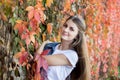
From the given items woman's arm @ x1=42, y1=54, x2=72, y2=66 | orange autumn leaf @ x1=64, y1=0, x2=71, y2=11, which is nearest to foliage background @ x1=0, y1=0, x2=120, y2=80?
orange autumn leaf @ x1=64, y1=0, x2=71, y2=11

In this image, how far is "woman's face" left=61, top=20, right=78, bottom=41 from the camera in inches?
104

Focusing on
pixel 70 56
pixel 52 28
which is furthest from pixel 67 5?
pixel 70 56

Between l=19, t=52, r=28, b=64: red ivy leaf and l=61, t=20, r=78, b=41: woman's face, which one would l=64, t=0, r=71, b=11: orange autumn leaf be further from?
l=19, t=52, r=28, b=64: red ivy leaf

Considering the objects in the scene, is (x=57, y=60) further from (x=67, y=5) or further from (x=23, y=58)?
(x=67, y=5)

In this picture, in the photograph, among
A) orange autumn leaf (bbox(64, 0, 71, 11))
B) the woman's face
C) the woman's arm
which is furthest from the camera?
orange autumn leaf (bbox(64, 0, 71, 11))

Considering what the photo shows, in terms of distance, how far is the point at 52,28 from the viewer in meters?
3.39

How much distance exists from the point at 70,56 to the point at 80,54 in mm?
118

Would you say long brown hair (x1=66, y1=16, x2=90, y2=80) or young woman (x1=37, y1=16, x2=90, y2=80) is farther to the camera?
long brown hair (x1=66, y1=16, x2=90, y2=80)

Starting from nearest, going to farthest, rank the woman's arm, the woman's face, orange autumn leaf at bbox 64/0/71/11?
1. the woman's arm
2. the woman's face
3. orange autumn leaf at bbox 64/0/71/11

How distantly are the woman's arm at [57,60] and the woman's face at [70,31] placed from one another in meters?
0.17

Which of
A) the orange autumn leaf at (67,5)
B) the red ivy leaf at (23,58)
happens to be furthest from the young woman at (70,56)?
the orange autumn leaf at (67,5)

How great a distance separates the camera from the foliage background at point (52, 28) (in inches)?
102

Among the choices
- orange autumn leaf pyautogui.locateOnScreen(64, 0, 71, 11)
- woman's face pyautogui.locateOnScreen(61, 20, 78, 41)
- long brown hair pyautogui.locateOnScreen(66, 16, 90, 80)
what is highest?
orange autumn leaf pyautogui.locateOnScreen(64, 0, 71, 11)

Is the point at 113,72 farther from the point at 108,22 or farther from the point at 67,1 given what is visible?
the point at 67,1
